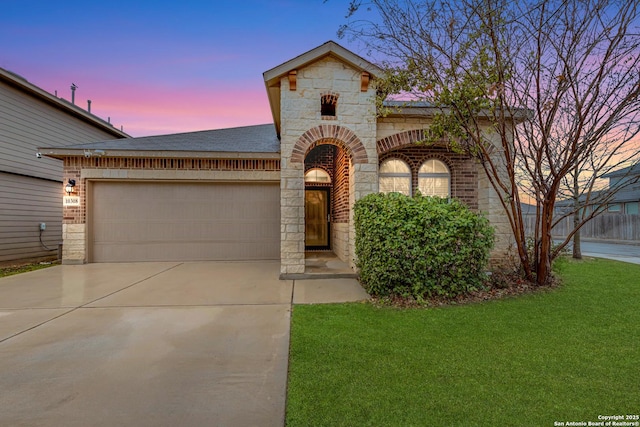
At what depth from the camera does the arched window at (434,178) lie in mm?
7738

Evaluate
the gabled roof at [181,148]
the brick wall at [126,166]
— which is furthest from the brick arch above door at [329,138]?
the brick wall at [126,166]

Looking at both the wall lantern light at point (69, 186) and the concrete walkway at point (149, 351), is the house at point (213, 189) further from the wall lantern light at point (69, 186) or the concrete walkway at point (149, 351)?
the concrete walkway at point (149, 351)

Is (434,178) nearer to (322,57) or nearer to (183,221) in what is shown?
(322,57)

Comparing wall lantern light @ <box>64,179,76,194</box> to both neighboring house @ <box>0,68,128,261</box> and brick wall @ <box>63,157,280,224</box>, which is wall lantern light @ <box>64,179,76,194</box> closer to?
brick wall @ <box>63,157,280,224</box>

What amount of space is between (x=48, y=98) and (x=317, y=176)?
9.62 m

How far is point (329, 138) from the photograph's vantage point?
20.2ft

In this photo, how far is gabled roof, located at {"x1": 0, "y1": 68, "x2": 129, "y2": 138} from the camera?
28.8 ft

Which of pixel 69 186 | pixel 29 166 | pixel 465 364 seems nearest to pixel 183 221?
pixel 69 186

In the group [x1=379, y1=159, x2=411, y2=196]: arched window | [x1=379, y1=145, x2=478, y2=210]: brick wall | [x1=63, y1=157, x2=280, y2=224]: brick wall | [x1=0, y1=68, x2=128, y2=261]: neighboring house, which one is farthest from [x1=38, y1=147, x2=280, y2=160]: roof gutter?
[x1=379, y1=145, x2=478, y2=210]: brick wall

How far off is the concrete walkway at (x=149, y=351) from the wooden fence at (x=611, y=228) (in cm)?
1479

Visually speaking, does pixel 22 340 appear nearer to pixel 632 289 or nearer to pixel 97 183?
pixel 97 183

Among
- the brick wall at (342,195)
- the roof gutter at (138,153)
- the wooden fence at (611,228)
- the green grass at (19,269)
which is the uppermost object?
the roof gutter at (138,153)

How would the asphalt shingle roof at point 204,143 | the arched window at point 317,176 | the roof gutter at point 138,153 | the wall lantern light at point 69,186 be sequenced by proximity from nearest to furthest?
the roof gutter at point 138,153, the wall lantern light at point 69,186, the asphalt shingle roof at point 204,143, the arched window at point 317,176

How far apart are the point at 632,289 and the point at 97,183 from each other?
40.9 ft
